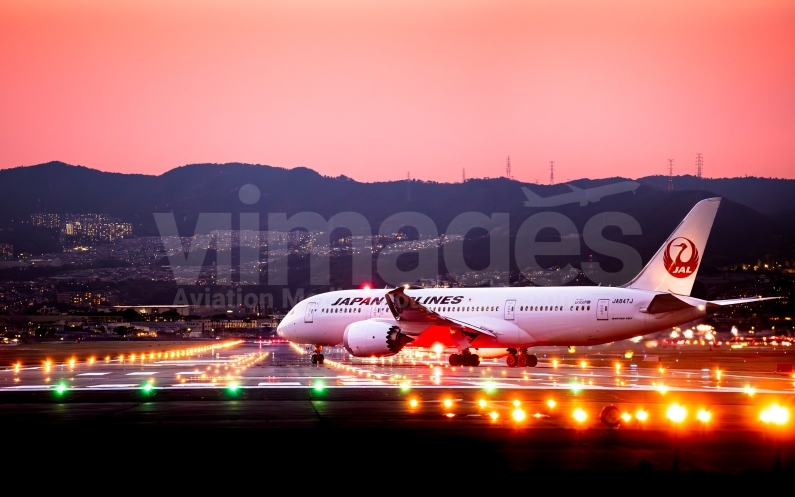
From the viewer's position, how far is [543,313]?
44688 millimetres

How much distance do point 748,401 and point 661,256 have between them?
1972 cm

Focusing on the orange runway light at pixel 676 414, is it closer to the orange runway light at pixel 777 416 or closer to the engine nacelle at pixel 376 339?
the orange runway light at pixel 777 416

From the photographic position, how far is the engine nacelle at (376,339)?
148ft

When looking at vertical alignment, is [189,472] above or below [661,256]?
below

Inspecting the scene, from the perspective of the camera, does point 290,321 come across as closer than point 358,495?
No

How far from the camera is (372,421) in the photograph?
19844 mm

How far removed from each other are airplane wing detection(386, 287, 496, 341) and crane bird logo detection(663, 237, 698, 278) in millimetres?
8316

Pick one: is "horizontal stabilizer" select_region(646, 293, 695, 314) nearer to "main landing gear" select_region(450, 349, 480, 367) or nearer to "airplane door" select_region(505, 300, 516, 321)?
"airplane door" select_region(505, 300, 516, 321)

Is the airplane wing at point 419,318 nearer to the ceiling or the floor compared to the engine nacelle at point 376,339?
nearer to the ceiling

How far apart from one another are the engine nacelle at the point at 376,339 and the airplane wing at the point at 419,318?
650 millimetres

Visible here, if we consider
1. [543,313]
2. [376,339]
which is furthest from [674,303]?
[376,339]

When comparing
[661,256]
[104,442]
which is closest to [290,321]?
[661,256]

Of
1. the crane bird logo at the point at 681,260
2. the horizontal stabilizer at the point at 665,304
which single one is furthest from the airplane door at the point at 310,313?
the crane bird logo at the point at 681,260

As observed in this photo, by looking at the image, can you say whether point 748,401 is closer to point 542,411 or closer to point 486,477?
point 542,411
